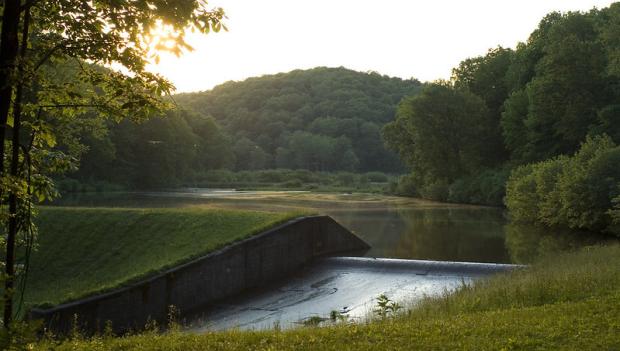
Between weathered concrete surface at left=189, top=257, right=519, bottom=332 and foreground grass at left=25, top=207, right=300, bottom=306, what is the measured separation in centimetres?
223

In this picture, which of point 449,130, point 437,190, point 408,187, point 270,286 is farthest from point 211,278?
point 408,187

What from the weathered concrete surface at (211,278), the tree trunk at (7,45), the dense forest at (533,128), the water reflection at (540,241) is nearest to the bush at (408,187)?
the dense forest at (533,128)

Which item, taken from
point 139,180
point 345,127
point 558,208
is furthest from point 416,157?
point 345,127

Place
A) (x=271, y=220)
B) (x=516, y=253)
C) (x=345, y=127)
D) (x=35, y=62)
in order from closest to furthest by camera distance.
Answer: (x=35, y=62) → (x=271, y=220) → (x=516, y=253) → (x=345, y=127)

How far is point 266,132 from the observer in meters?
156

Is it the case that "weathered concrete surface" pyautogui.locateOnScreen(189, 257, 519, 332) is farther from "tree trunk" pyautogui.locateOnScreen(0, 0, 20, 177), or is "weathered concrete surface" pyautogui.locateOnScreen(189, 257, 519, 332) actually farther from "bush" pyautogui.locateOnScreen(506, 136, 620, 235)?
"tree trunk" pyautogui.locateOnScreen(0, 0, 20, 177)

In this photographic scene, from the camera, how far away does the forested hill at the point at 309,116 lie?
136 metres

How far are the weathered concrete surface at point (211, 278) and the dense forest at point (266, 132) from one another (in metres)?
50.3

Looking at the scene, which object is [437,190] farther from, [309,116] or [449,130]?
[309,116]

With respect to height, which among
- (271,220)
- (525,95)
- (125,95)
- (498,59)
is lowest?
(271,220)

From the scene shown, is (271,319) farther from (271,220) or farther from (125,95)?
(125,95)

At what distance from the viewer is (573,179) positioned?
105 feet

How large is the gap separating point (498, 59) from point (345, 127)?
7940 cm

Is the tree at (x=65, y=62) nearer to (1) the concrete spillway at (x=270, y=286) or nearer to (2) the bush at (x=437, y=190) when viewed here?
(1) the concrete spillway at (x=270, y=286)
